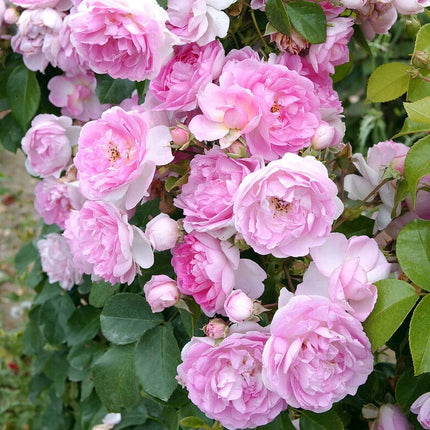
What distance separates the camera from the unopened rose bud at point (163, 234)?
827mm

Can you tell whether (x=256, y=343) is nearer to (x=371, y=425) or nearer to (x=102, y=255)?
(x=102, y=255)

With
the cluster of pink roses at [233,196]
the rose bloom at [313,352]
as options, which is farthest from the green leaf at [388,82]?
the rose bloom at [313,352]

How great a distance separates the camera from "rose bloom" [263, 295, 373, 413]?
729 millimetres

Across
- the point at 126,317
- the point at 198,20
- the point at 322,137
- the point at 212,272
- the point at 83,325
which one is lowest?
the point at 83,325

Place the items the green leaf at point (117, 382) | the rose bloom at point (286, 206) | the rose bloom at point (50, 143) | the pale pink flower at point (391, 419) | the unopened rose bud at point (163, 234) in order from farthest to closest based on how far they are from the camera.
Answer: the rose bloom at point (50, 143) < the green leaf at point (117, 382) < the pale pink flower at point (391, 419) < the unopened rose bud at point (163, 234) < the rose bloom at point (286, 206)

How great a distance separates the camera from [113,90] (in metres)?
1.26

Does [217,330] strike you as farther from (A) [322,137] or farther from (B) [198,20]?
(B) [198,20]

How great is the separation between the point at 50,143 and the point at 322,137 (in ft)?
2.00

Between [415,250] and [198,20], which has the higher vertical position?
[198,20]

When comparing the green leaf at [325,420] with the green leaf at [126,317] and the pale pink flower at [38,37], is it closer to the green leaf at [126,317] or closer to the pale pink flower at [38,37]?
the green leaf at [126,317]

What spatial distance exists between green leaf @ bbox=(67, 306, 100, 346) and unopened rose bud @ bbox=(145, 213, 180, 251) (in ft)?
2.13

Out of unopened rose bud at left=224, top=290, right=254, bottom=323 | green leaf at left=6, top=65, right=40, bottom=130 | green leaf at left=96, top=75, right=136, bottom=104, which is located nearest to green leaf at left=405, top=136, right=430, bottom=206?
unopened rose bud at left=224, top=290, right=254, bottom=323

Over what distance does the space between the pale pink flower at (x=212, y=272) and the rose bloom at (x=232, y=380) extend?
56mm

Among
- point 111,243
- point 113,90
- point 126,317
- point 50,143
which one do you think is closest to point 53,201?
point 50,143
